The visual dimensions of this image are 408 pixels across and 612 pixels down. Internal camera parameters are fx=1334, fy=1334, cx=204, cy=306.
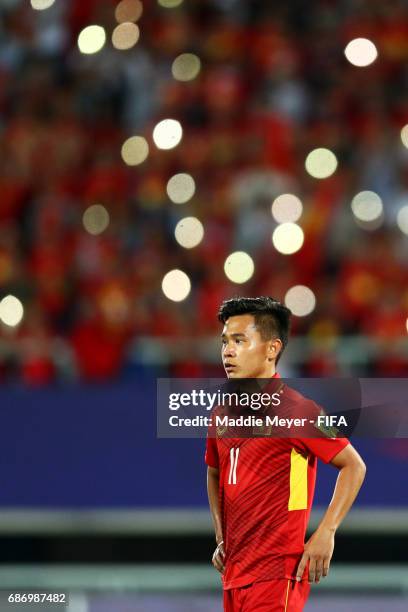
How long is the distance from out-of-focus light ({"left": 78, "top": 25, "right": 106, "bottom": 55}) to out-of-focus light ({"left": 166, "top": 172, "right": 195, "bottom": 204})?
158 centimetres

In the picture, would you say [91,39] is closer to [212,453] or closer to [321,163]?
[321,163]

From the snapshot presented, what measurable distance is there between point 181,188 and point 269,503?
5.67 m

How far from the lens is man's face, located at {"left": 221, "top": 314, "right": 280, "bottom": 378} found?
4.10 metres

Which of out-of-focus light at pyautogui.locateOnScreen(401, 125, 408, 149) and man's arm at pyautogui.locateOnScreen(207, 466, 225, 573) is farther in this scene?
out-of-focus light at pyautogui.locateOnScreen(401, 125, 408, 149)

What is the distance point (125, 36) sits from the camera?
10.6 m

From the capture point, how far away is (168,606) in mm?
7000

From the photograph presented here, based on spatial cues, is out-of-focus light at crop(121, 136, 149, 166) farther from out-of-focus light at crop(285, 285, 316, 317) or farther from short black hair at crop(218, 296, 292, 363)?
short black hair at crop(218, 296, 292, 363)

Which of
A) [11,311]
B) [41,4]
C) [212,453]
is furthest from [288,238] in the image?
[212,453]

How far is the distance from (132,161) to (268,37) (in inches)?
62.5

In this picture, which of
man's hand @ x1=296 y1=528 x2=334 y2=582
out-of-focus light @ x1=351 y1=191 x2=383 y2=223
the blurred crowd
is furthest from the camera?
out-of-focus light @ x1=351 y1=191 x2=383 y2=223

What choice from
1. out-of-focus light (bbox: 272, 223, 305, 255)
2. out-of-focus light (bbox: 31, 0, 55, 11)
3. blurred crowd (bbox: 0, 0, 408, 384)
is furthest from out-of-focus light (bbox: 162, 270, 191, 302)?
out-of-focus light (bbox: 31, 0, 55, 11)

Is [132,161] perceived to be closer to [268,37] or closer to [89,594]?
[268,37]

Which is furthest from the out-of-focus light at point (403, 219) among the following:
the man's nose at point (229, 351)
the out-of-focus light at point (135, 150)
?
the man's nose at point (229, 351)

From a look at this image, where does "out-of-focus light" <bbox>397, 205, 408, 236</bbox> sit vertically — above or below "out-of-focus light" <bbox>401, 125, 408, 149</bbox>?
below
